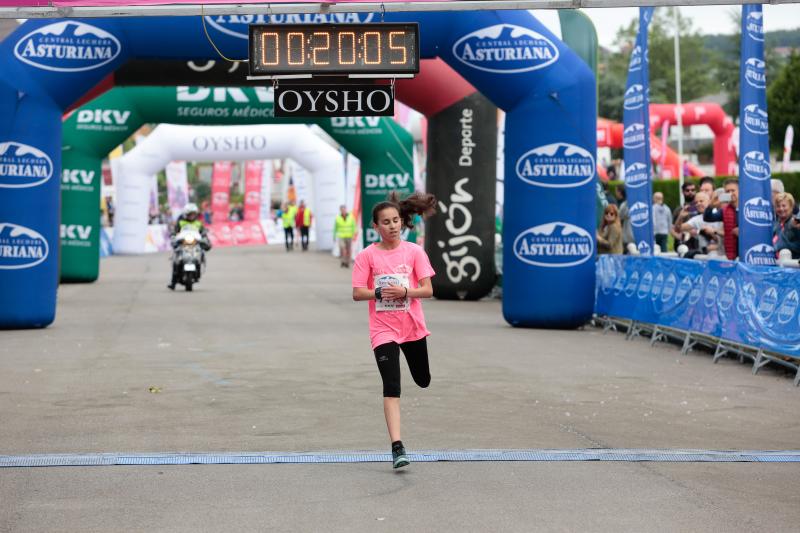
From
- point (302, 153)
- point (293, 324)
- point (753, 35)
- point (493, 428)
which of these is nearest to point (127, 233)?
point (302, 153)

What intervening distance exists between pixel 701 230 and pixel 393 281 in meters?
8.99

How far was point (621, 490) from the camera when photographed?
268 inches

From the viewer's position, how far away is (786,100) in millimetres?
68000

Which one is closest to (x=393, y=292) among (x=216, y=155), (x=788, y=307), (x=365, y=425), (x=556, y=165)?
(x=365, y=425)

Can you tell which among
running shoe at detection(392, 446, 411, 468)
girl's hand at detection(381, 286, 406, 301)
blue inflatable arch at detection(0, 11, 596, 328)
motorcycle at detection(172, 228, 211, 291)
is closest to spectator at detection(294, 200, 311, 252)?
motorcycle at detection(172, 228, 211, 291)

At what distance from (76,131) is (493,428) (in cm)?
1981

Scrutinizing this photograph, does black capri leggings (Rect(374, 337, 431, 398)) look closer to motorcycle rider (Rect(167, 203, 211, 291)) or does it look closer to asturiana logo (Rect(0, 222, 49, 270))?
asturiana logo (Rect(0, 222, 49, 270))

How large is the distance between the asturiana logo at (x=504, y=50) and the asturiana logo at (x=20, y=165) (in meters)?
5.37

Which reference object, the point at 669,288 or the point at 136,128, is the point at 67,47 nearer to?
the point at 669,288

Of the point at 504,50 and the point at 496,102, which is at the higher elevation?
the point at 504,50

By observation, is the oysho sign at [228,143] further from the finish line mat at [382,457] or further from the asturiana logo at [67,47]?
the finish line mat at [382,457]

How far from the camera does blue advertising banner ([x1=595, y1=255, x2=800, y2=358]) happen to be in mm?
11906

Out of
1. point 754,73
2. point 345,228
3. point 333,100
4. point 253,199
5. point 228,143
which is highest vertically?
point 228,143

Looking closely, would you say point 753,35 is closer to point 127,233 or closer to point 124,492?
point 124,492
